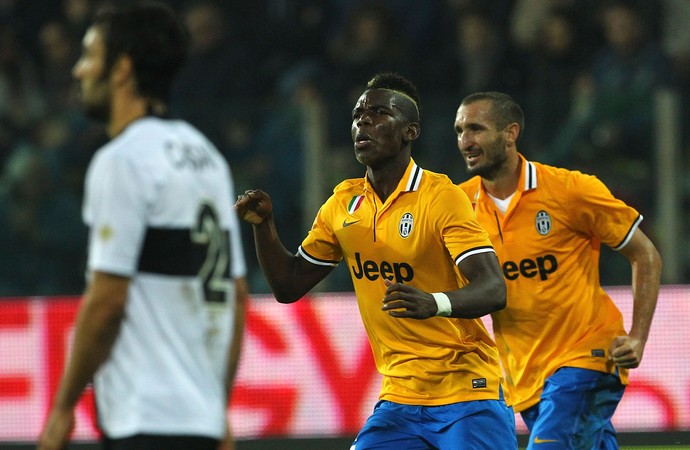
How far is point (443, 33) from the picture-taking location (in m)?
11.6

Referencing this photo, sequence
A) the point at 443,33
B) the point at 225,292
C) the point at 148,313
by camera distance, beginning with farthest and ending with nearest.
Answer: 1. the point at 443,33
2. the point at 225,292
3. the point at 148,313

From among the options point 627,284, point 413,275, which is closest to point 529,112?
point 627,284

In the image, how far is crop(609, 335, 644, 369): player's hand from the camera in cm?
539

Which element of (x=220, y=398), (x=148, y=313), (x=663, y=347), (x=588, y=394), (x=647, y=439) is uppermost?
(x=148, y=313)

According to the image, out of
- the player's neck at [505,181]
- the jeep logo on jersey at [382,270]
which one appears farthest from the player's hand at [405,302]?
the player's neck at [505,181]

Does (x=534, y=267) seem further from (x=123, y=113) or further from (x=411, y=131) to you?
(x=123, y=113)

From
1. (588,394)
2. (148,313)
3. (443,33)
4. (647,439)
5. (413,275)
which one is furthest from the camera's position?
(443,33)

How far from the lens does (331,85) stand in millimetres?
10758

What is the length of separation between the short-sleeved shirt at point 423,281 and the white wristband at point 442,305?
0.93 feet

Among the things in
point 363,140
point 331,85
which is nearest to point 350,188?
point 363,140

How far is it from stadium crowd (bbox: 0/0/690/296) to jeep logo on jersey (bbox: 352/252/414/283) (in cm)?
451

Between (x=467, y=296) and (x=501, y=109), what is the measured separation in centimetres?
160

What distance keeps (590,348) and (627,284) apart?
13.5 feet

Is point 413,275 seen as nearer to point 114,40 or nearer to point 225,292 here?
point 225,292
